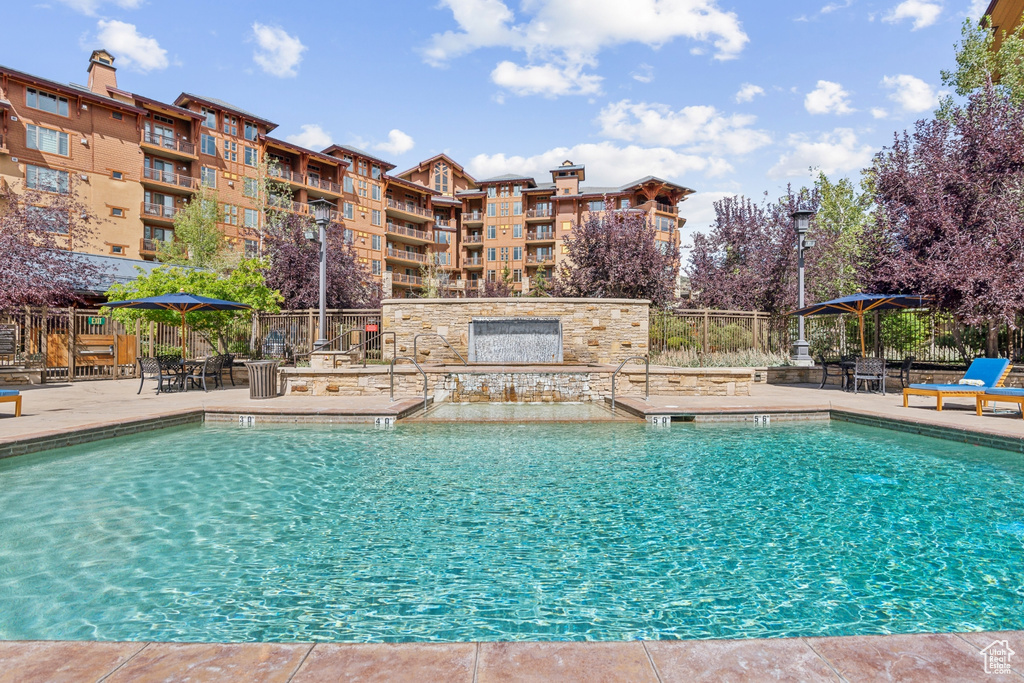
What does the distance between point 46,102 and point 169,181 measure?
270 inches

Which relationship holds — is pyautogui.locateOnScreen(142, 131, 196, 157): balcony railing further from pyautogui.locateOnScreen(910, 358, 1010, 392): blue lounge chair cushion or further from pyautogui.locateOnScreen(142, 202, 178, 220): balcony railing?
pyautogui.locateOnScreen(910, 358, 1010, 392): blue lounge chair cushion

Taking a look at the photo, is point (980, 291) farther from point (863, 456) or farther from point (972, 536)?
point (972, 536)

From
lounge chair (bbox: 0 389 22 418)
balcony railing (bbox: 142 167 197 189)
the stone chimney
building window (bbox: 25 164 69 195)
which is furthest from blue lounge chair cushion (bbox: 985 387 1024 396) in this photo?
the stone chimney

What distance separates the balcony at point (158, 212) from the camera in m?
33.7

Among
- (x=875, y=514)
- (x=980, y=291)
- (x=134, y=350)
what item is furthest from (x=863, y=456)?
(x=134, y=350)

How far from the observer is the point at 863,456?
6.89m

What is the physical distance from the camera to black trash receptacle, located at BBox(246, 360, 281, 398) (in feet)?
36.2

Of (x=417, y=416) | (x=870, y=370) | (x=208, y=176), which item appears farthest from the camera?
(x=208, y=176)

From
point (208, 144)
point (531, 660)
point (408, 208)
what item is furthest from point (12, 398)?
point (408, 208)

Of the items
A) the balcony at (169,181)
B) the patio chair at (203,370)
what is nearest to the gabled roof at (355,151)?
the balcony at (169,181)

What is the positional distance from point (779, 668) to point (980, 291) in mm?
13331

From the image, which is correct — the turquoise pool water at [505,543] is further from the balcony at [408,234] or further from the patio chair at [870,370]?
the balcony at [408,234]

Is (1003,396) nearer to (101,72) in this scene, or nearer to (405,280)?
(405,280)

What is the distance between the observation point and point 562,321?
15.1 m
